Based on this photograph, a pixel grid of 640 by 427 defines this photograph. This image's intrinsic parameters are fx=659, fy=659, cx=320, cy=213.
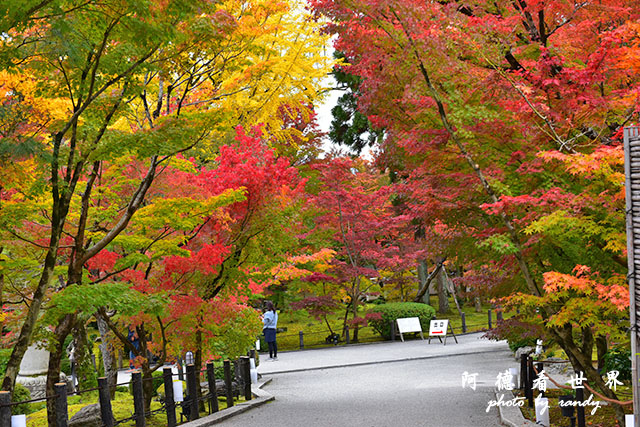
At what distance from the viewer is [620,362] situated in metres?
11.0

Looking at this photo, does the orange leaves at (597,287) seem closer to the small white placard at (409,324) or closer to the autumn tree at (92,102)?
the autumn tree at (92,102)

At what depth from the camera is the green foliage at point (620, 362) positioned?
1098cm

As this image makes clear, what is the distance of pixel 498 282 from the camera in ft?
35.6

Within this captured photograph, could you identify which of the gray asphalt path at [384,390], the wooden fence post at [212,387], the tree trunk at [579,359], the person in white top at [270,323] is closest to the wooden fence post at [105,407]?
the gray asphalt path at [384,390]

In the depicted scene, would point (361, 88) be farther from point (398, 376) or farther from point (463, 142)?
point (398, 376)

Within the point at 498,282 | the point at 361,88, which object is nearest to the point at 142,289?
the point at 361,88

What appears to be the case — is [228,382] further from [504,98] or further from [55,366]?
[504,98]

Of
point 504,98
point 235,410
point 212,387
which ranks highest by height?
point 504,98

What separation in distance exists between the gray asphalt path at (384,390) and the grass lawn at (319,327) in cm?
398

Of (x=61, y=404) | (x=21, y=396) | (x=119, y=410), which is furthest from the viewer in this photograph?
(x=21, y=396)

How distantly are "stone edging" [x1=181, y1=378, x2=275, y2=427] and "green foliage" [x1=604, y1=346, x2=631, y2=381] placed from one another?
590 cm

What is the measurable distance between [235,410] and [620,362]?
6.43 meters

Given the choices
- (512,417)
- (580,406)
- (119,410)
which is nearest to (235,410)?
(119,410)

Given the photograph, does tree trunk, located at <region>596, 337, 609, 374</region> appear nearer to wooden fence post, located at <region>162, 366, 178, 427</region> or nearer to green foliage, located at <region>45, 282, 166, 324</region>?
wooden fence post, located at <region>162, 366, 178, 427</region>
